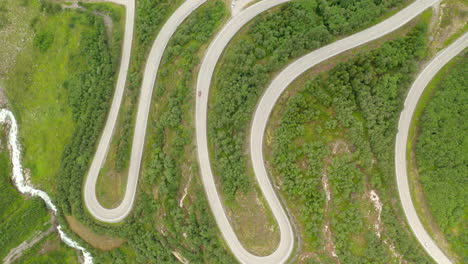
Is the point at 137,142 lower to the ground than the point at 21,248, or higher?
higher

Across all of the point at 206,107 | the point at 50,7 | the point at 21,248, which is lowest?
the point at 21,248

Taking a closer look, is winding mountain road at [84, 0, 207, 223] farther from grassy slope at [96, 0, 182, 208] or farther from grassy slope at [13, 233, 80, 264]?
grassy slope at [13, 233, 80, 264]

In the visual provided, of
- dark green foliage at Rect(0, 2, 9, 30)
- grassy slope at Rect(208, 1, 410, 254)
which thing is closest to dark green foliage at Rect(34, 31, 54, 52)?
dark green foliage at Rect(0, 2, 9, 30)

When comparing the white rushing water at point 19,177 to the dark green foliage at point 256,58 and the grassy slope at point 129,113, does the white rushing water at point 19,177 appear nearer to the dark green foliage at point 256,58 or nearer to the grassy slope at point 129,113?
the grassy slope at point 129,113

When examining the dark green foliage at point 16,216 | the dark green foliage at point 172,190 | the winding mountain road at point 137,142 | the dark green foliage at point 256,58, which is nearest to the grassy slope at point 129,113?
the winding mountain road at point 137,142

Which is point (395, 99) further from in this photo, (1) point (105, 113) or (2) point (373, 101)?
(1) point (105, 113)

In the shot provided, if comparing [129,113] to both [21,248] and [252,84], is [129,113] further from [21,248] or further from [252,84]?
[21,248]

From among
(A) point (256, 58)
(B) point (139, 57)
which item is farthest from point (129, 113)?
(A) point (256, 58)

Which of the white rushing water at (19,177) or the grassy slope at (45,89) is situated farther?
the grassy slope at (45,89)
